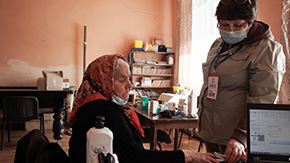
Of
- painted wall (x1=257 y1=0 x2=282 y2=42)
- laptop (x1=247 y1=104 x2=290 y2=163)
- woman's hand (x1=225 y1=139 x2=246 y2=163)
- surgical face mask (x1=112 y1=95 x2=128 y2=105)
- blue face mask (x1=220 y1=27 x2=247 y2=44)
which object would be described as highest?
painted wall (x1=257 y1=0 x2=282 y2=42)

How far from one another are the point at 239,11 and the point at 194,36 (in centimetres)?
371

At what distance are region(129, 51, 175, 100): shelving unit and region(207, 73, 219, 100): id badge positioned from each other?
4.11m

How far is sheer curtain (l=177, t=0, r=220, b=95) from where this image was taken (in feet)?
14.1

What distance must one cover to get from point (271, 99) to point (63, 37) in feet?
17.2

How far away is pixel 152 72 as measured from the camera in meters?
5.70

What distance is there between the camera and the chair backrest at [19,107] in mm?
3398

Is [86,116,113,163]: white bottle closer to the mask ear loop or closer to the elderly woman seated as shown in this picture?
the mask ear loop

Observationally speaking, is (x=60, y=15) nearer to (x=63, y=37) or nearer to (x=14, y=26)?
(x=63, y=37)

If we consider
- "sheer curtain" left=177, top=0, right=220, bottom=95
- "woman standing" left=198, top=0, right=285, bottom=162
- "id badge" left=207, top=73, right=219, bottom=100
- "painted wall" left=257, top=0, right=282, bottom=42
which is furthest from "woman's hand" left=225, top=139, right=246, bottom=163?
"sheer curtain" left=177, top=0, right=220, bottom=95

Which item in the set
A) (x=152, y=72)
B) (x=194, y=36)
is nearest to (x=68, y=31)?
(x=152, y=72)

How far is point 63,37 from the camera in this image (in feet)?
18.0

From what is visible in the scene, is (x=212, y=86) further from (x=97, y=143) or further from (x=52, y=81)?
(x=52, y=81)

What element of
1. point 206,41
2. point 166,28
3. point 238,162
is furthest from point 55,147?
point 166,28

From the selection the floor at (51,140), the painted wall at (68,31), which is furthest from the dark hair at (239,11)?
the painted wall at (68,31)
